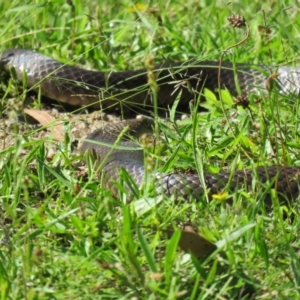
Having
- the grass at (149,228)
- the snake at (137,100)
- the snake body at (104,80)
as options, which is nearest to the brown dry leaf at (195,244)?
the grass at (149,228)

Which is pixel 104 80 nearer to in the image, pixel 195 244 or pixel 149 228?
pixel 149 228

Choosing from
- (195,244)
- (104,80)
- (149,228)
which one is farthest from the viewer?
(104,80)

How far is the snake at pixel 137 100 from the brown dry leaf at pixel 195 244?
327mm

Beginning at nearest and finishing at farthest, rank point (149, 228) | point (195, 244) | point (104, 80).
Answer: point (195, 244)
point (149, 228)
point (104, 80)

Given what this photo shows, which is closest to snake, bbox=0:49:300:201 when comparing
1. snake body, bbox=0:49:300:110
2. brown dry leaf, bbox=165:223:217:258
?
snake body, bbox=0:49:300:110

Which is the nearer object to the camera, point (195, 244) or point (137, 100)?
point (195, 244)

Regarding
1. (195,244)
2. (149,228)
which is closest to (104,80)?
(149,228)

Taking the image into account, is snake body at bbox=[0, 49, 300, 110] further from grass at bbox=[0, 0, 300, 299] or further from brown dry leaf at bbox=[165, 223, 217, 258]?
brown dry leaf at bbox=[165, 223, 217, 258]

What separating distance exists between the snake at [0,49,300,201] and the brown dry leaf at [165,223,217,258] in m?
0.33

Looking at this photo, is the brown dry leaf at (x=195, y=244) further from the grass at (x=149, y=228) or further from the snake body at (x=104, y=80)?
the snake body at (x=104, y=80)

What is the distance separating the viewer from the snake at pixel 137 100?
147 inches

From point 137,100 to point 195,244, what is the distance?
226 cm

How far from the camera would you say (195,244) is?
3.04 m

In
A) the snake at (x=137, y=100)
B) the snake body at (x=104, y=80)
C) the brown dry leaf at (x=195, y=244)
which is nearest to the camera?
the brown dry leaf at (x=195, y=244)
